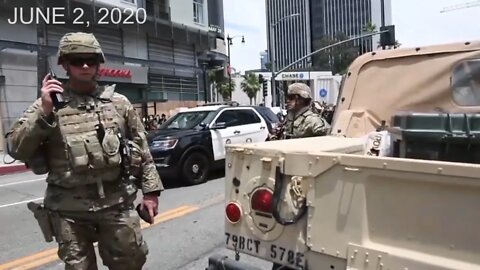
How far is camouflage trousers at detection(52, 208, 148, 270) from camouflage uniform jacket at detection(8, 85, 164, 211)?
7 centimetres

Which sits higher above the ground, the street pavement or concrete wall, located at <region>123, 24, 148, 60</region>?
concrete wall, located at <region>123, 24, 148, 60</region>

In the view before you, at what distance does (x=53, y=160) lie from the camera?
2791 millimetres

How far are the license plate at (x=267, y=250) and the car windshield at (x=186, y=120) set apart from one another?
746cm

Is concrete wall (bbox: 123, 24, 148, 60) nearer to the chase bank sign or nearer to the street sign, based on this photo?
the street sign

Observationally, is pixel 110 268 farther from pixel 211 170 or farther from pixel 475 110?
pixel 211 170

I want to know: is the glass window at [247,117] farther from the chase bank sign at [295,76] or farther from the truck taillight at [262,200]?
the chase bank sign at [295,76]

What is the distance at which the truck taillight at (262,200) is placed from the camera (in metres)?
2.45

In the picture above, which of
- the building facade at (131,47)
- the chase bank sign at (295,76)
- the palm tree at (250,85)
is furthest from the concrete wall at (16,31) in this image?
the palm tree at (250,85)

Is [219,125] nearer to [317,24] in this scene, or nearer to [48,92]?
[48,92]

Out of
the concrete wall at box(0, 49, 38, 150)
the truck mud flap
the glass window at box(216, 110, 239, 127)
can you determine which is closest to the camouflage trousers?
the truck mud flap

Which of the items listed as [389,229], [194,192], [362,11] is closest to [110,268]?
[389,229]

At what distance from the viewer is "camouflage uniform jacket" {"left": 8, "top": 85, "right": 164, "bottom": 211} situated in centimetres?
264

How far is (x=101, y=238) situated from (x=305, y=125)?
3006 millimetres

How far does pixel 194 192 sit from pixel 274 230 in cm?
630
